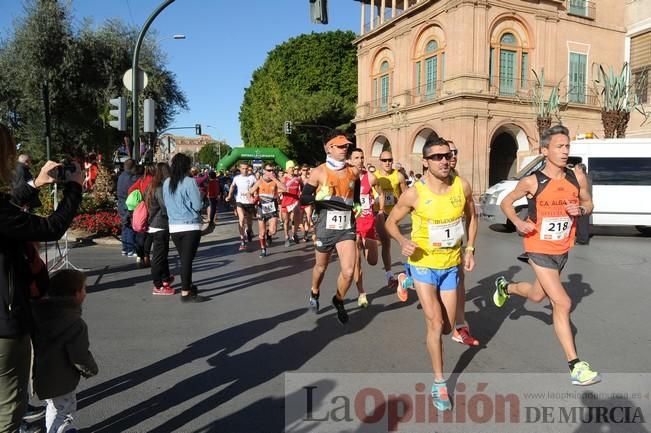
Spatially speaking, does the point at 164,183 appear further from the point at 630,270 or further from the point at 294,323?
the point at 630,270

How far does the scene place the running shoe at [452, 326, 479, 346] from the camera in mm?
4855

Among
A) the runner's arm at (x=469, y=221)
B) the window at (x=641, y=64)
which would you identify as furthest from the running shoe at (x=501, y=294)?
the window at (x=641, y=64)

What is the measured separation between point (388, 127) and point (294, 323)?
3092 cm

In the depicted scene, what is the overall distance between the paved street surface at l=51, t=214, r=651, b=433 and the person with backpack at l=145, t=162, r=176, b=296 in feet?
1.10

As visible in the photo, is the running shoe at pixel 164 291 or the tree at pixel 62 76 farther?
the tree at pixel 62 76

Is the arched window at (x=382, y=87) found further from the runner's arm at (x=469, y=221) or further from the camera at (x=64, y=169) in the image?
the camera at (x=64, y=169)

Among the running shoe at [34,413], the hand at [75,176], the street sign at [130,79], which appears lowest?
the running shoe at [34,413]

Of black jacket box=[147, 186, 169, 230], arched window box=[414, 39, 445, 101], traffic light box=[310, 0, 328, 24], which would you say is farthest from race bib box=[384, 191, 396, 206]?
arched window box=[414, 39, 445, 101]

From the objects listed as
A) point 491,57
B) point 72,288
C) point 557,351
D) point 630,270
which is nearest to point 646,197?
point 630,270

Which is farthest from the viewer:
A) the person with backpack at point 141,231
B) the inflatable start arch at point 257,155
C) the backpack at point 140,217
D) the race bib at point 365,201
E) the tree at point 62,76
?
the inflatable start arch at point 257,155

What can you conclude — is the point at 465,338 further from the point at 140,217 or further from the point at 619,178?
the point at 619,178

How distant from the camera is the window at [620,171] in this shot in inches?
525

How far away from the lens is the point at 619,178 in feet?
44.0

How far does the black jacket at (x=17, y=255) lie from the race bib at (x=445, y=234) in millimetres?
2474
